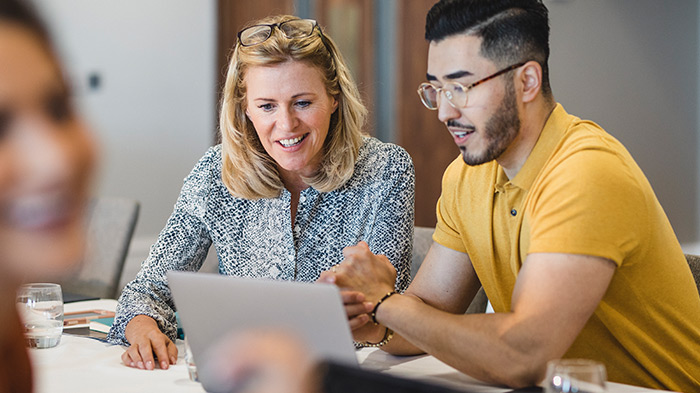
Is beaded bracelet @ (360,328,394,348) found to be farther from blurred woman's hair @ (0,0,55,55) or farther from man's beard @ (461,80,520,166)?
blurred woman's hair @ (0,0,55,55)

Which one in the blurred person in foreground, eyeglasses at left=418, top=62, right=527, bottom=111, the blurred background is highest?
the blurred person in foreground

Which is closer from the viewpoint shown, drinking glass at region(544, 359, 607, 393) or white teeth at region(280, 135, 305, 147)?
drinking glass at region(544, 359, 607, 393)

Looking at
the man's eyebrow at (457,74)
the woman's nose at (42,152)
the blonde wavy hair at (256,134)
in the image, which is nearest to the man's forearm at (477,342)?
the man's eyebrow at (457,74)

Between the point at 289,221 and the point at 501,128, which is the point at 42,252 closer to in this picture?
the point at 501,128

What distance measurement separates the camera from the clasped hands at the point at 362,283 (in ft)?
4.35

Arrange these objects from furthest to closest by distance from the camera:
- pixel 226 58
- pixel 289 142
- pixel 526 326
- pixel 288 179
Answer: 1. pixel 226 58
2. pixel 288 179
3. pixel 289 142
4. pixel 526 326

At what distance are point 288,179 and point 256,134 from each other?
0.15m

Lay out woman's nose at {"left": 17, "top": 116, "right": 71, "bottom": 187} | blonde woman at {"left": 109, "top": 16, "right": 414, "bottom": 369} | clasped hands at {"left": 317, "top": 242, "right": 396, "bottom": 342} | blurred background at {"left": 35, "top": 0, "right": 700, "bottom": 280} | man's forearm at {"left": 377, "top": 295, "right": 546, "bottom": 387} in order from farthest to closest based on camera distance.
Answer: blurred background at {"left": 35, "top": 0, "right": 700, "bottom": 280} < blonde woman at {"left": 109, "top": 16, "right": 414, "bottom": 369} < clasped hands at {"left": 317, "top": 242, "right": 396, "bottom": 342} < man's forearm at {"left": 377, "top": 295, "right": 546, "bottom": 387} < woman's nose at {"left": 17, "top": 116, "right": 71, "bottom": 187}

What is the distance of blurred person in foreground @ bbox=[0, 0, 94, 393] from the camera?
24 centimetres

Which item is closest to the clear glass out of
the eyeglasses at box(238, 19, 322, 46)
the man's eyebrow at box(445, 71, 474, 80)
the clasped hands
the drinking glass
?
the clasped hands

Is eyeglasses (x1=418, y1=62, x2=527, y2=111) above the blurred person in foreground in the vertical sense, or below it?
below

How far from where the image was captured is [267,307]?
105 centimetres

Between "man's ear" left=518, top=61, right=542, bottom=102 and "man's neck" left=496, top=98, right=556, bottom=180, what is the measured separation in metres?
0.02

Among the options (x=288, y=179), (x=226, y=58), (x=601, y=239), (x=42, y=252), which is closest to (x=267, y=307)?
(x=601, y=239)
